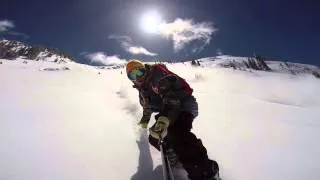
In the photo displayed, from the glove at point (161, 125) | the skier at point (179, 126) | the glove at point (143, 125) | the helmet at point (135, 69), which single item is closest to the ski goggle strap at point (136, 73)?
the helmet at point (135, 69)

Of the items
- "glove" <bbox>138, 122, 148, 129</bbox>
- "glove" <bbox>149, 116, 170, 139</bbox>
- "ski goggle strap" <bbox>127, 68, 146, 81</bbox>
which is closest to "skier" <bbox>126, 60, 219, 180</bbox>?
"glove" <bbox>149, 116, 170, 139</bbox>

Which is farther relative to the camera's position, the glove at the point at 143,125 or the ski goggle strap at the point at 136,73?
the glove at the point at 143,125

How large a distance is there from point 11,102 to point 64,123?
313 cm

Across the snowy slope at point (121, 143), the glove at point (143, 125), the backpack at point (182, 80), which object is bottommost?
the snowy slope at point (121, 143)

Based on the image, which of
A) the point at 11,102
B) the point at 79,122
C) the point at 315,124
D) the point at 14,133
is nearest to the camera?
the point at 14,133

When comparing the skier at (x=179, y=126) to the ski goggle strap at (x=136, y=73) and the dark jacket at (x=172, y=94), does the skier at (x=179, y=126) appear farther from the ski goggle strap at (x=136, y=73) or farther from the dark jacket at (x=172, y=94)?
the ski goggle strap at (x=136, y=73)

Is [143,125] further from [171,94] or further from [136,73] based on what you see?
[171,94]

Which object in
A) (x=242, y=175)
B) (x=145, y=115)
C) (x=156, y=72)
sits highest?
(x=156, y=72)

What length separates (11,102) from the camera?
9.05 m

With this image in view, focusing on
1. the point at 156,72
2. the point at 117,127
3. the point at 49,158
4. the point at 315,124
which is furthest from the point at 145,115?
the point at 315,124

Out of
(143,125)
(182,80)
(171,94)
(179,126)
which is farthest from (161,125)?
(143,125)

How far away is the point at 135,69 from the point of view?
5.77m

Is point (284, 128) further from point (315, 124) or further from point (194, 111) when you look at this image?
point (194, 111)

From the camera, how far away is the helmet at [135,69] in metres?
5.73
